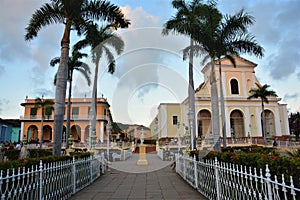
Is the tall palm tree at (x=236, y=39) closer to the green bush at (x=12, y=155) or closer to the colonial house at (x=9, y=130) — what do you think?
the green bush at (x=12, y=155)

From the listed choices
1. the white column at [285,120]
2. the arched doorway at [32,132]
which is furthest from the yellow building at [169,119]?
the arched doorway at [32,132]

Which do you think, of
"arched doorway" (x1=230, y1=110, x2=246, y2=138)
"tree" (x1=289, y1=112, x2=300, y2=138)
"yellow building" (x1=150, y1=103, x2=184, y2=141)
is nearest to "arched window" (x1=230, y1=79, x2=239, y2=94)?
"arched doorway" (x1=230, y1=110, x2=246, y2=138)

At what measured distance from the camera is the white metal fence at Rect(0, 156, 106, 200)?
11.7ft

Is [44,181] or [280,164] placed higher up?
[280,164]

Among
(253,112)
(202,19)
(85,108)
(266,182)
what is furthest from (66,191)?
(85,108)

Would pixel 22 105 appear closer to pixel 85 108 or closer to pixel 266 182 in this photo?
pixel 85 108

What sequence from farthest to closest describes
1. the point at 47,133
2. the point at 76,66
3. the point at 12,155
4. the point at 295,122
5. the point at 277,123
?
1. the point at 295,122
2. the point at 47,133
3. the point at 277,123
4. the point at 76,66
5. the point at 12,155

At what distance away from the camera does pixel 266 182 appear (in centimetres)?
313

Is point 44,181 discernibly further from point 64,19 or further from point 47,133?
point 47,133

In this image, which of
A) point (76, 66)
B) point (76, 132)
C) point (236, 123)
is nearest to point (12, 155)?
point (76, 66)

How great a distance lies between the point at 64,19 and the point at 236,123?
29934 millimetres

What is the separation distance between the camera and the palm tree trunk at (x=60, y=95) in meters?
8.45

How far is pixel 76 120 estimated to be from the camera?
37.5 m

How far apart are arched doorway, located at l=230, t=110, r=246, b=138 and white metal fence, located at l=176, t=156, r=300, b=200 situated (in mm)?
28166
